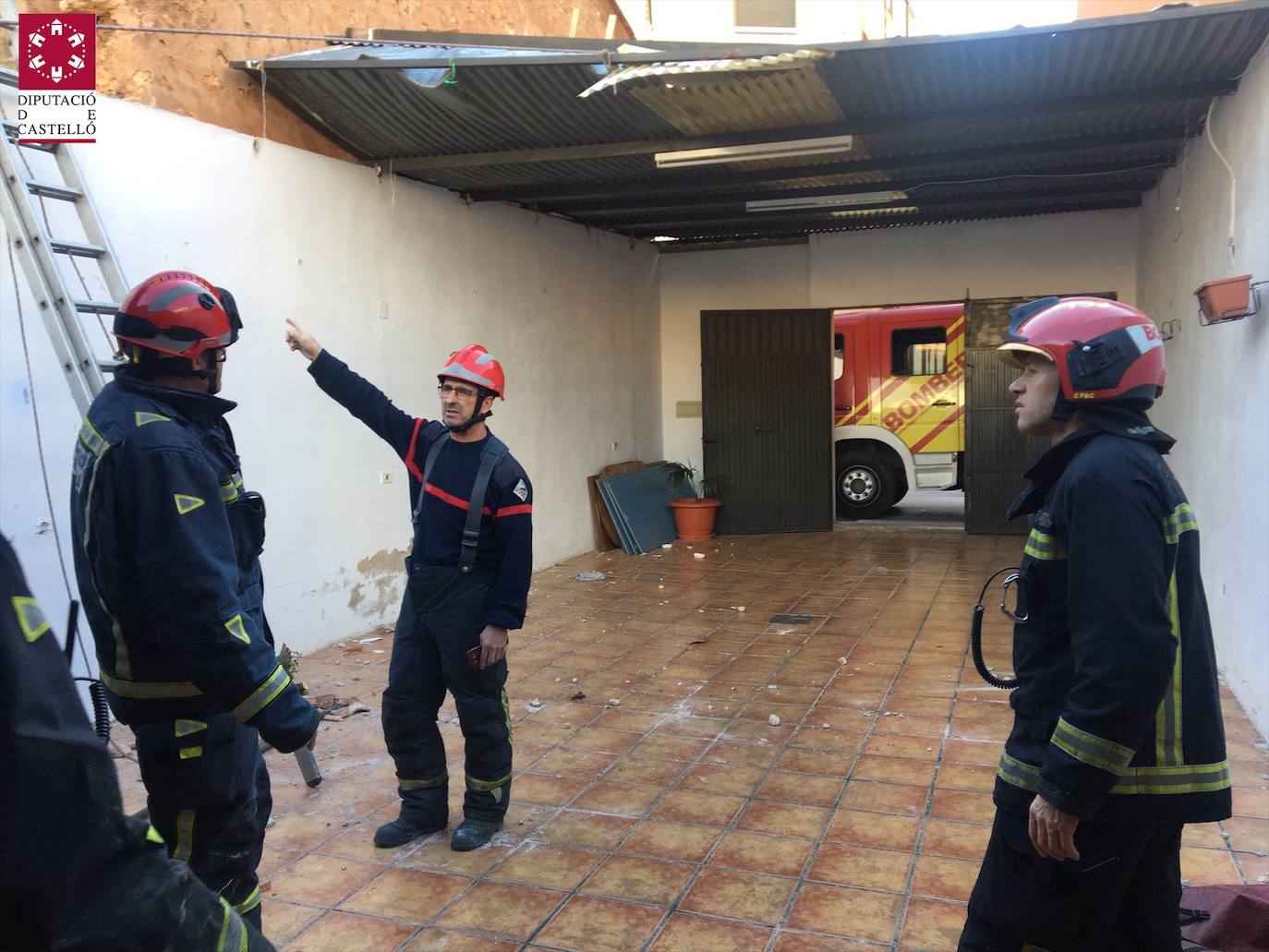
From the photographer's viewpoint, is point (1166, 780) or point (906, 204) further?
point (906, 204)

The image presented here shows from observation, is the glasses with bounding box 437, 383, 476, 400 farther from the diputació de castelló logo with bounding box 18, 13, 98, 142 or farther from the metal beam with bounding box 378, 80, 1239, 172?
the metal beam with bounding box 378, 80, 1239, 172

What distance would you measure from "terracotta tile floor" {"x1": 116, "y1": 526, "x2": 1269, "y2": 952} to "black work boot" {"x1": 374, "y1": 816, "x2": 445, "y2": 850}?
0.05m

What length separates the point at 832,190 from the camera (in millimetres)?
8531

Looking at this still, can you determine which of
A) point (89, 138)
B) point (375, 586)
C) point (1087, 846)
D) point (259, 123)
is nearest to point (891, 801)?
point (1087, 846)

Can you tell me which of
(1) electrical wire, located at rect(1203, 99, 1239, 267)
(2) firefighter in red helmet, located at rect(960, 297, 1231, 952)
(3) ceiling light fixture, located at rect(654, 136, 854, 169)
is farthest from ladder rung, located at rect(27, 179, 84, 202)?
(1) electrical wire, located at rect(1203, 99, 1239, 267)

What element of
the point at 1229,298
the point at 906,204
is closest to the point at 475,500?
the point at 1229,298

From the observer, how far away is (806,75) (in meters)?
5.46

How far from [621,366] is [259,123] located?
5.50m

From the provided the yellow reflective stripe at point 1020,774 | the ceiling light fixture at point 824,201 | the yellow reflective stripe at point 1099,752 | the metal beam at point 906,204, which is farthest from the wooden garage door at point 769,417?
the yellow reflective stripe at point 1099,752

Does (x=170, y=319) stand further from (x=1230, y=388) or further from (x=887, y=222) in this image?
(x=887, y=222)

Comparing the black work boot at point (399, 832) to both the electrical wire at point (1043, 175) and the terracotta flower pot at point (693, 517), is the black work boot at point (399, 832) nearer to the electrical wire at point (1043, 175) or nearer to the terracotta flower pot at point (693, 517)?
the electrical wire at point (1043, 175)

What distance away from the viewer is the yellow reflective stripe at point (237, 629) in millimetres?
2191

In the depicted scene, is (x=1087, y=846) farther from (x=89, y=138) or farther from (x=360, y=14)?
(x=360, y=14)

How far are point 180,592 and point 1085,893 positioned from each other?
1995 mm
